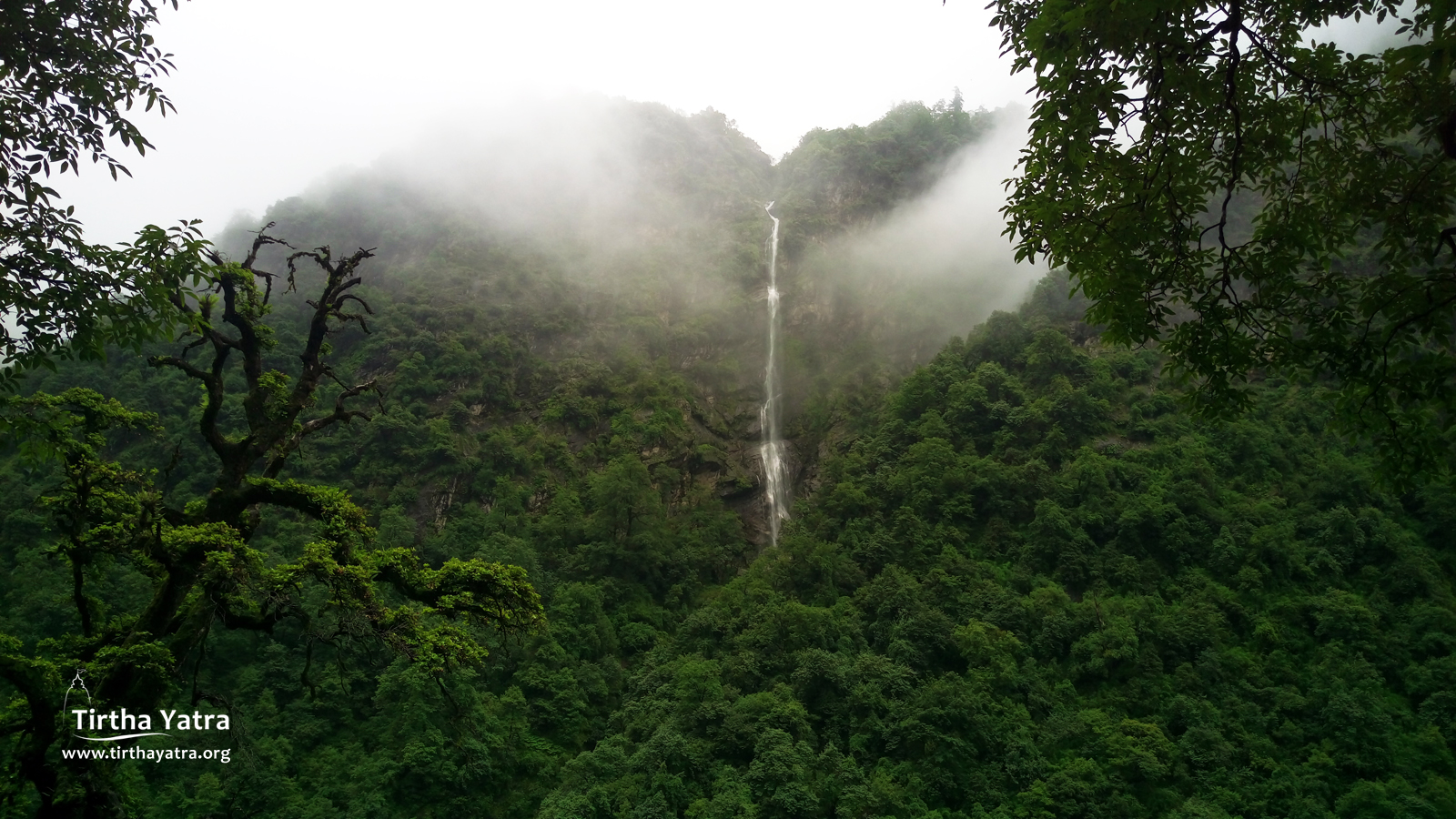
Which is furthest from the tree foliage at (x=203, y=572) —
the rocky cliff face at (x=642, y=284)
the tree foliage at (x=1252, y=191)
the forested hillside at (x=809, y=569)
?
the rocky cliff face at (x=642, y=284)

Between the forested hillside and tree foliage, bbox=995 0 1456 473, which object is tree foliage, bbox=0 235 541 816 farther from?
tree foliage, bbox=995 0 1456 473

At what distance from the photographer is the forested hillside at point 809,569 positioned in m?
19.8

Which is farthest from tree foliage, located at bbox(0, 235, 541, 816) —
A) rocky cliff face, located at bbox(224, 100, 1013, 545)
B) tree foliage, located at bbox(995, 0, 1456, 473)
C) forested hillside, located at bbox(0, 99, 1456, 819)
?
rocky cliff face, located at bbox(224, 100, 1013, 545)

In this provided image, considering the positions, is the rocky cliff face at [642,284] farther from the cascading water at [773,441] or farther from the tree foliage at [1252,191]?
the tree foliage at [1252,191]

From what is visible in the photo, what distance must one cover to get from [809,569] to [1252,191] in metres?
27.0

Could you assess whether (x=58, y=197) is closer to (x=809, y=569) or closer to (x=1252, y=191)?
(x=1252, y=191)

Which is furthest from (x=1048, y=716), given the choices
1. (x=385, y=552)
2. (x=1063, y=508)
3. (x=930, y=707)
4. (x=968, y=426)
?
(x=385, y=552)

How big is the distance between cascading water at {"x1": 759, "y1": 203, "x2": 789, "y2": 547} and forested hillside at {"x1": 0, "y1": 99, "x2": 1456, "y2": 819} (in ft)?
3.16

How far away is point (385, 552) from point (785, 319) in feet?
144

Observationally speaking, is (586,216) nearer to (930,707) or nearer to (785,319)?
(785,319)

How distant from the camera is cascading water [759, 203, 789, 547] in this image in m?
39.1

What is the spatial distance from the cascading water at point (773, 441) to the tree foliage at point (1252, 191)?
3341 centimetres

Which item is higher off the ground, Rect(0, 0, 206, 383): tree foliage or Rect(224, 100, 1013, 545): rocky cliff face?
Rect(224, 100, 1013, 545): rocky cliff face

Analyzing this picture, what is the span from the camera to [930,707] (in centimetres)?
2112
